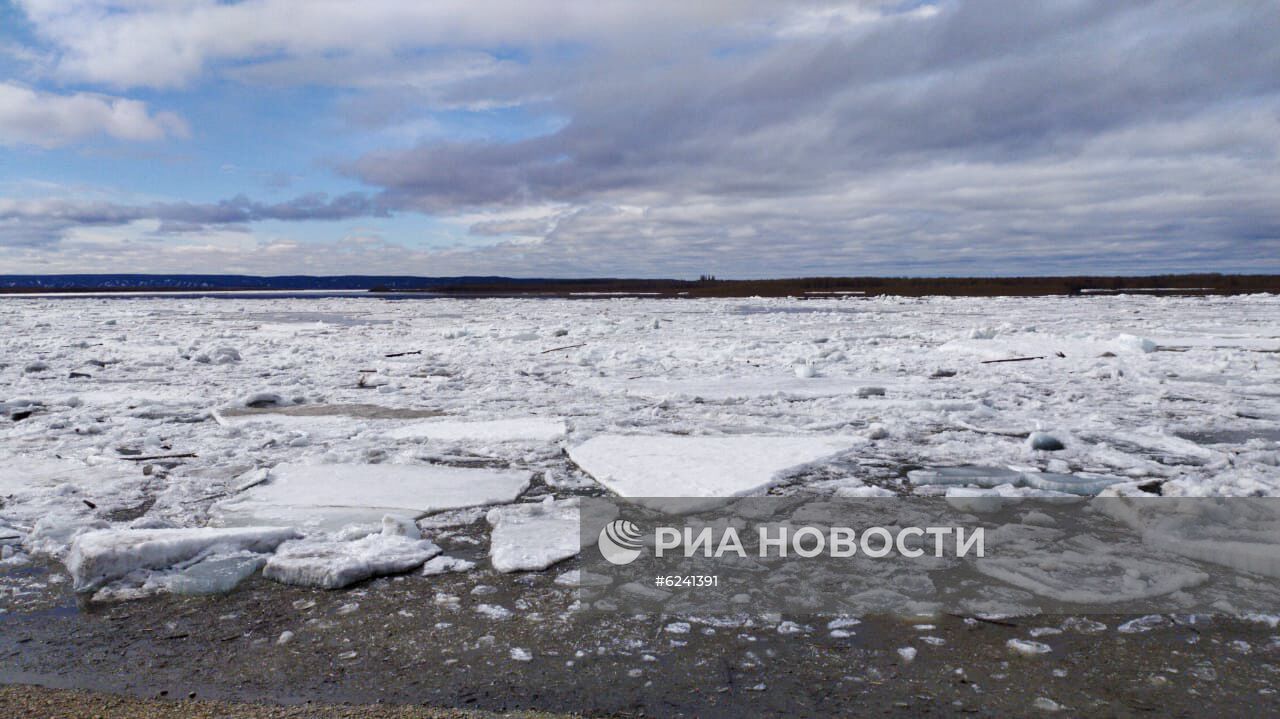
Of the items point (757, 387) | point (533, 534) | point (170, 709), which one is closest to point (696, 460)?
point (533, 534)

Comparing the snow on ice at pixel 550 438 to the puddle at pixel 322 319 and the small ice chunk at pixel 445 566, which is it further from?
the puddle at pixel 322 319

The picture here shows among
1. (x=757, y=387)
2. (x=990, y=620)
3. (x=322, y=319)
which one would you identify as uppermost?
(x=322, y=319)

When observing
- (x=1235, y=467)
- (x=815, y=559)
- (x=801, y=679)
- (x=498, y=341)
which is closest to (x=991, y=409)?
(x=1235, y=467)

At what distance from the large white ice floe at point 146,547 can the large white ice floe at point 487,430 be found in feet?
6.14

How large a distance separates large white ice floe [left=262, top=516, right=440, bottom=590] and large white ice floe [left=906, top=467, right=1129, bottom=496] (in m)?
2.26

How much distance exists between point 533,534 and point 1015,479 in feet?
7.20

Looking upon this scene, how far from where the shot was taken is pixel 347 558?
101 inches

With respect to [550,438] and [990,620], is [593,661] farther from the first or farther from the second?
[550,438]

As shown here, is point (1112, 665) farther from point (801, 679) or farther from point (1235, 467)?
point (1235, 467)

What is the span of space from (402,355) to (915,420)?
21.9ft

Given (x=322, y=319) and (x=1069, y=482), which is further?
(x=322, y=319)

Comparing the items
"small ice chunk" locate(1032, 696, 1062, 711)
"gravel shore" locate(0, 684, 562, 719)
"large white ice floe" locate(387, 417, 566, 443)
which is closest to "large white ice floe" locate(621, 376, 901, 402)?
"large white ice floe" locate(387, 417, 566, 443)

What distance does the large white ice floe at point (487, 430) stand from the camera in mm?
4672

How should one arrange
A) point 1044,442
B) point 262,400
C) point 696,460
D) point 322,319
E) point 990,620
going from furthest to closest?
1. point 322,319
2. point 262,400
3. point 1044,442
4. point 696,460
5. point 990,620
